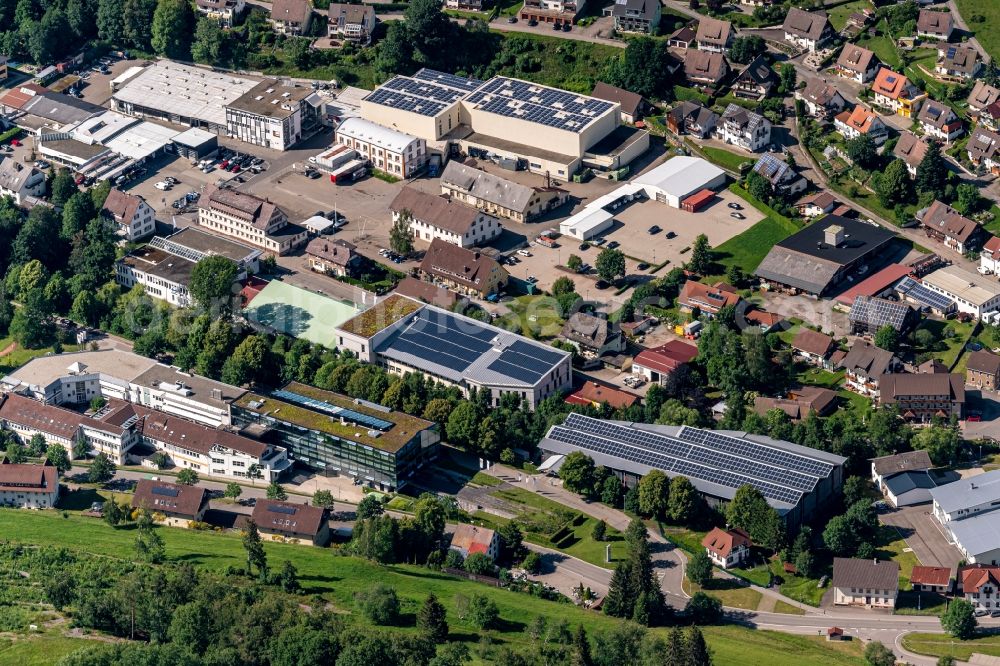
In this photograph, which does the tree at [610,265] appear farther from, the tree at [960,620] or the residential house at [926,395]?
the tree at [960,620]

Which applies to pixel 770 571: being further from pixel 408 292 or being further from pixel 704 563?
pixel 408 292

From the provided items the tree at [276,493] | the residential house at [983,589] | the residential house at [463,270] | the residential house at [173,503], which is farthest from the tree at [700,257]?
the residential house at [173,503]

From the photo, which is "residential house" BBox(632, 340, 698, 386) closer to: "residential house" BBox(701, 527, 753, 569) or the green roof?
the green roof

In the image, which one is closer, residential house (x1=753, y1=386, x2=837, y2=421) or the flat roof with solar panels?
the flat roof with solar panels

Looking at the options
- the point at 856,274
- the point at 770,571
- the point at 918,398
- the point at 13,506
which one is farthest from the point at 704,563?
the point at 13,506

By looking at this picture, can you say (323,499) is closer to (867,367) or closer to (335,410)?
(335,410)

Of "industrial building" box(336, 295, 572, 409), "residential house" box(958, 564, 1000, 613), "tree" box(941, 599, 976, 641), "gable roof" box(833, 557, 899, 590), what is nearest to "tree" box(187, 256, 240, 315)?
"industrial building" box(336, 295, 572, 409)
